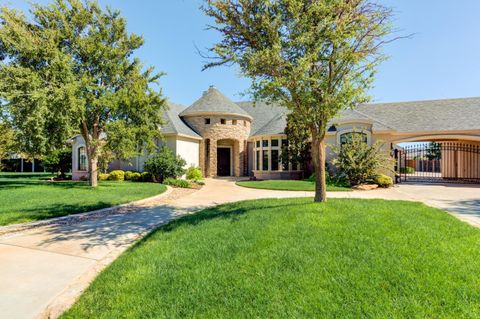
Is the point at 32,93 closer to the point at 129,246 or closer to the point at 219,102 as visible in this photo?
the point at 129,246

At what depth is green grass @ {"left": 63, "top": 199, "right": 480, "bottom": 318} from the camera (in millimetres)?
2895

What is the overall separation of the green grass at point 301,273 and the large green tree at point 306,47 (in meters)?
3.10

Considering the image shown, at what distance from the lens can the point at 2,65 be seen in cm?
1277

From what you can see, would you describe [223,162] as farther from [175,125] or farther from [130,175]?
A: [130,175]

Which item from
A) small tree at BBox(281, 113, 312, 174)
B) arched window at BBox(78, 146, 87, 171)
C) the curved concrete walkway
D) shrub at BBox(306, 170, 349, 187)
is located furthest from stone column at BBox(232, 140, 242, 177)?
the curved concrete walkway

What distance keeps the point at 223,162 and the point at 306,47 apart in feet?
64.0

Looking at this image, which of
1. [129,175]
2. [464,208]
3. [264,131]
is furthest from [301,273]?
[264,131]

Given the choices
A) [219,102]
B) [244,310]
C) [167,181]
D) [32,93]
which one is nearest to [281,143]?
[219,102]

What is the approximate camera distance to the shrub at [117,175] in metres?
19.9

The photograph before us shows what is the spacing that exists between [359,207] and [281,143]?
14.3m

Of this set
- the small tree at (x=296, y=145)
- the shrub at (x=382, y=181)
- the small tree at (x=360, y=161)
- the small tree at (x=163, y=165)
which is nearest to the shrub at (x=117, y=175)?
the small tree at (x=163, y=165)

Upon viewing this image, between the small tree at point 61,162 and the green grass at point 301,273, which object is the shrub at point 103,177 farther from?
the green grass at point 301,273

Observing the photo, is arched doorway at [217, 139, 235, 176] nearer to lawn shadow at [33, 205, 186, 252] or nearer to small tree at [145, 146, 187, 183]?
small tree at [145, 146, 187, 183]

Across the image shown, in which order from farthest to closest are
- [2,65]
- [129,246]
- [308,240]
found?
[2,65]
[129,246]
[308,240]
